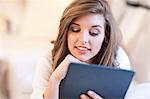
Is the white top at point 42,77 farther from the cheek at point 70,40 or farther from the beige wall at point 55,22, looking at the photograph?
the beige wall at point 55,22

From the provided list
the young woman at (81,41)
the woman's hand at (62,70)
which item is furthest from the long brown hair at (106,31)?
the woman's hand at (62,70)

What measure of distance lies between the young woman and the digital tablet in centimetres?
2

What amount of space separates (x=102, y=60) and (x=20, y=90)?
0.66 m

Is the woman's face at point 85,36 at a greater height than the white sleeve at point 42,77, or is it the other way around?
the woman's face at point 85,36

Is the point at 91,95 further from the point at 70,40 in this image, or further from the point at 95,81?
the point at 70,40

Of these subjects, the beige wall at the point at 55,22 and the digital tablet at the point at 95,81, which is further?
the beige wall at the point at 55,22

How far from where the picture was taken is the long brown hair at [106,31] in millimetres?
959

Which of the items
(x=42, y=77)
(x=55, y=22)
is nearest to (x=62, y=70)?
(x=42, y=77)

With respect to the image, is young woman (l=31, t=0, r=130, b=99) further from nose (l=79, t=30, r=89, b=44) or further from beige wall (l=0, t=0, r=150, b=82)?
beige wall (l=0, t=0, r=150, b=82)

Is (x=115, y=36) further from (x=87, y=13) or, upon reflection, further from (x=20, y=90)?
(x=20, y=90)

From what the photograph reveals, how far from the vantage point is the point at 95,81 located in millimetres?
885

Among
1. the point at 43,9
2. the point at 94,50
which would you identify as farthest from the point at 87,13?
the point at 43,9

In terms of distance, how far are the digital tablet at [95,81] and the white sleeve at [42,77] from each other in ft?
0.45

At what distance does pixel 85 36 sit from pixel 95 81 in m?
0.14
